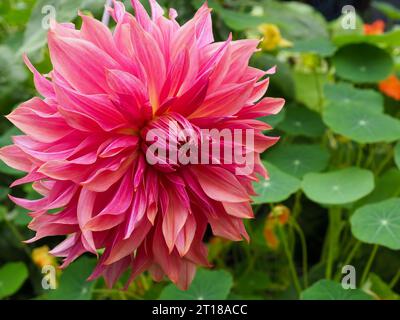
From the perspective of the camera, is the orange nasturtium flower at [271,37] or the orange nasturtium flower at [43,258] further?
the orange nasturtium flower at [271,37]

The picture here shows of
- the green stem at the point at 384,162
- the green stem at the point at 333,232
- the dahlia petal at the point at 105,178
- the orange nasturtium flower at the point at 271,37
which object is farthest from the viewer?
the orange nasturtium flower at the point at 271,37

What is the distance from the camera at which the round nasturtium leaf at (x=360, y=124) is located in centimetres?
77

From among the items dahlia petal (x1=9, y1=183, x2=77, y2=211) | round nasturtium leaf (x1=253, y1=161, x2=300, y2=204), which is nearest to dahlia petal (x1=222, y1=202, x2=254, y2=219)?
dahlia petal (x1=9, y1=183, x2=77, y2=211)

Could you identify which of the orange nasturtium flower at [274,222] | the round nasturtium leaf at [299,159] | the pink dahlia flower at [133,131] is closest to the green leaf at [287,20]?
the round nasturtium leaf at [299,159]

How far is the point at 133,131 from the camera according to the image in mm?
389

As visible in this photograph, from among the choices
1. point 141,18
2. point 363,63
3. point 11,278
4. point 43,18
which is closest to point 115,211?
point 141,18

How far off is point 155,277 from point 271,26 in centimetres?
66

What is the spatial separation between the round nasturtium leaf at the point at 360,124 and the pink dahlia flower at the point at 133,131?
0.42 meters

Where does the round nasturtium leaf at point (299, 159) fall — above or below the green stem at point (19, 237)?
above

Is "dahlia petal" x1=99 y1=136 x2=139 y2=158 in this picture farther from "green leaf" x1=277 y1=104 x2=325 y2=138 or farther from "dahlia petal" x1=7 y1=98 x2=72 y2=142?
"green leaf" x1=277 y1=104 x2=325 y2=138

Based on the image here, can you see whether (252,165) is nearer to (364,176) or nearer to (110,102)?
(110,102)

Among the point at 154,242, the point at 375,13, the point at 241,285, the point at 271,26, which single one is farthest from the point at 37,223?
the point at 375,13

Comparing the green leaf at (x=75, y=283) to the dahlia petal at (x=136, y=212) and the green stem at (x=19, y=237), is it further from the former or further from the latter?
the dahlia petal at (x=136, y=212)

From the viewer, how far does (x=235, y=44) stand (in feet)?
1.27
